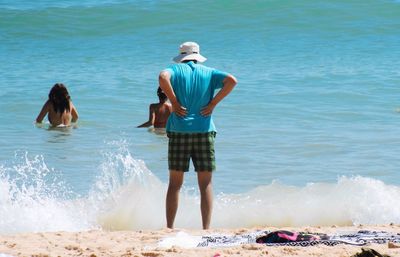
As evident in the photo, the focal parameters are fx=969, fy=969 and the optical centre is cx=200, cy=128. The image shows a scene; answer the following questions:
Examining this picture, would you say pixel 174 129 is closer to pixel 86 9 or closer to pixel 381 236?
pixel 381 236

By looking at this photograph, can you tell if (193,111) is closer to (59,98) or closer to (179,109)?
(179,109)

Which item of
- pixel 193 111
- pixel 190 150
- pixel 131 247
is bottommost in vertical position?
pixel 131 247

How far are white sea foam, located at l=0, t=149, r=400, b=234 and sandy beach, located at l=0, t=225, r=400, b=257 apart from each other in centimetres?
153

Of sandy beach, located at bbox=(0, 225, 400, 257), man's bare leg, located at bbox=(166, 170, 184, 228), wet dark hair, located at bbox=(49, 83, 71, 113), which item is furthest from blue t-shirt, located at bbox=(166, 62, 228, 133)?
wet dark hair, located at bbox=(49, 83, 71, 113)

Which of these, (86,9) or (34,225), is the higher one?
(86,9)

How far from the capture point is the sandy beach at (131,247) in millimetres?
5855

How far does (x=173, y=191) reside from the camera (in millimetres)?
7113

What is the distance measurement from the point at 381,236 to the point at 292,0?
2387cm

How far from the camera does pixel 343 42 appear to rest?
24.2 meters

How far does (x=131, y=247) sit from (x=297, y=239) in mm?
1055

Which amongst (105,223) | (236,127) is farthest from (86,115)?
(105,223)

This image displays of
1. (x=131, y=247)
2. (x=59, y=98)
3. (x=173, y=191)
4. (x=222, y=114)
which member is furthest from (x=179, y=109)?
(x=222, y=114)

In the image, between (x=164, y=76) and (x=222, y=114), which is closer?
(x=164, y=76)

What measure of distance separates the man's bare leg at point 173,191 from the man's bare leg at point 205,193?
0.15m
